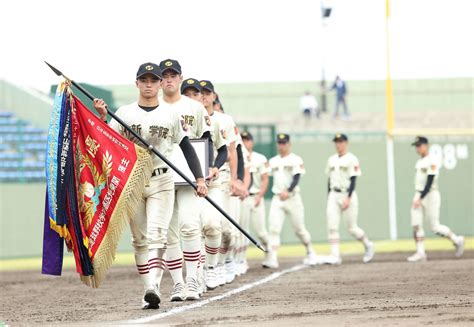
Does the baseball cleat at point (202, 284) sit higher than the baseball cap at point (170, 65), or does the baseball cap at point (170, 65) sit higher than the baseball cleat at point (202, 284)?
the baseball cap at point (170, 65)

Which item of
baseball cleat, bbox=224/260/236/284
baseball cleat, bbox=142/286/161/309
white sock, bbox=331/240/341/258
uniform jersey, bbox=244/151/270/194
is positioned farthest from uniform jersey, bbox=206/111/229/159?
white sock, bbox=331/240/341/258

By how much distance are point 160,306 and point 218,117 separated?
3.30 meters

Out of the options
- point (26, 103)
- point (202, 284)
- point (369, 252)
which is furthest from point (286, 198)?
point (26, 103)

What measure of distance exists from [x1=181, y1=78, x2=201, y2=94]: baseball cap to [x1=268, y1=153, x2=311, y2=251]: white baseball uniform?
6442 mm

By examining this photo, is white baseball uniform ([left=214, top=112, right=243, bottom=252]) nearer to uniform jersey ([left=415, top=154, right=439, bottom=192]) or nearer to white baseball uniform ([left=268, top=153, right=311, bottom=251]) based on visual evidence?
white baseball uniform ([left=268, top=153, right=311, bottom=251])

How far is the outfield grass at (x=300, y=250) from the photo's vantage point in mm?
22520

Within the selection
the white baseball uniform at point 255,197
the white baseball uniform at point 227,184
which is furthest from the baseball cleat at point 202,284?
the white baseball uniform at point 255,197

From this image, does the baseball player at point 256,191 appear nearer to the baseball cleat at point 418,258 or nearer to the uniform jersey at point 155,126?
the baseball cleat at point 418,258

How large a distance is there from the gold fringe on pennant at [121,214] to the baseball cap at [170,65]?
4.01ft

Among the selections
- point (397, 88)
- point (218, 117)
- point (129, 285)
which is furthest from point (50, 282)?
point (397, 88)

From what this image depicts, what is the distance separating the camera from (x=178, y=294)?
11016mm

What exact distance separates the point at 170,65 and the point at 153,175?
4.18 feet

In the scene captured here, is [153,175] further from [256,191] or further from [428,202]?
[428,202]

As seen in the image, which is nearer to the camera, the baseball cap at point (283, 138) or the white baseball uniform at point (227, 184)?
the white baseball uniform at point (227, 184)
